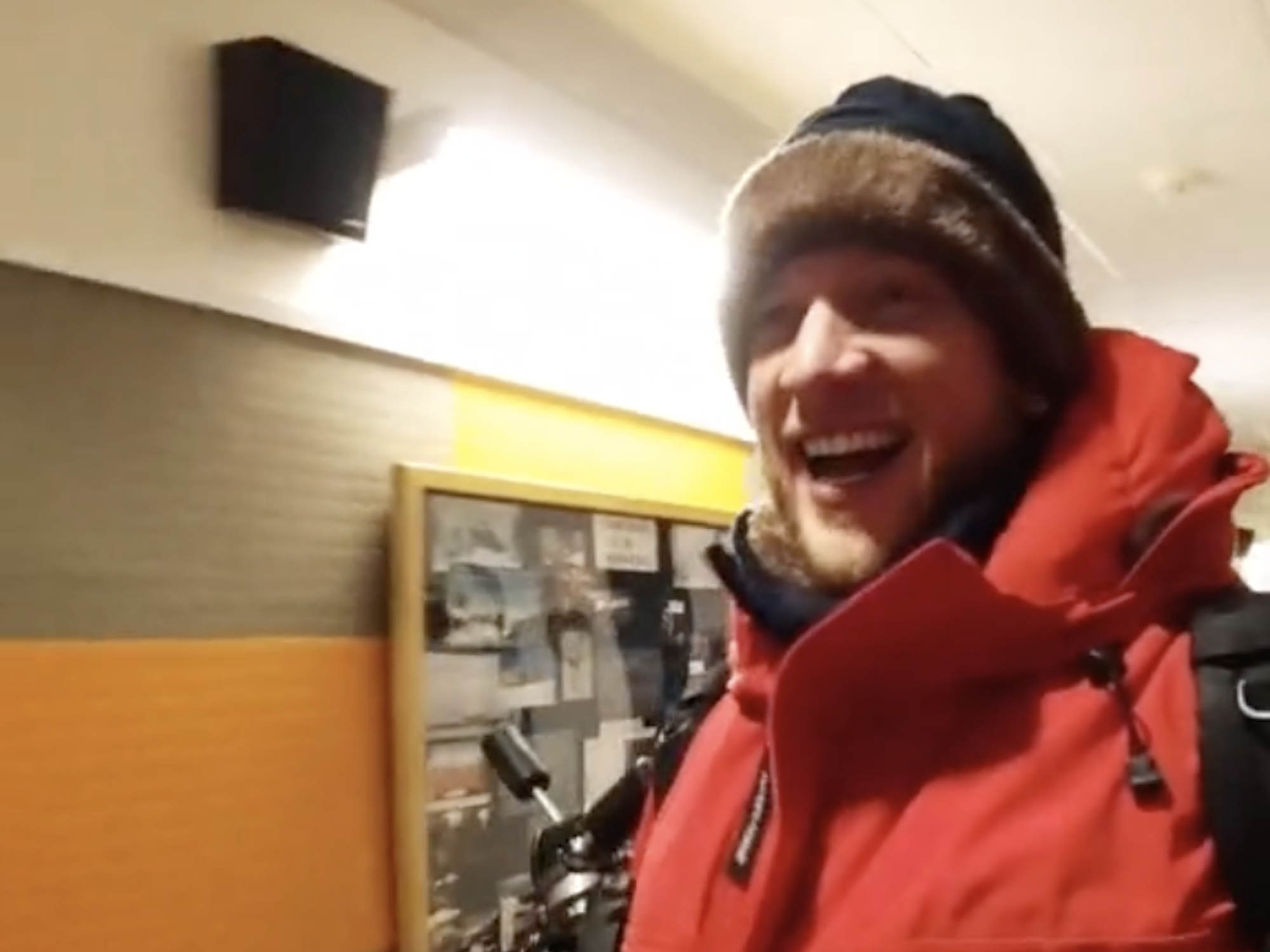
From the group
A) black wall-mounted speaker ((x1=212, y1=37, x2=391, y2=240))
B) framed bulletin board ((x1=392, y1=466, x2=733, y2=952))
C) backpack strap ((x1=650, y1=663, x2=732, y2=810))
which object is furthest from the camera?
framed bulletin board ((x1=392, y1=466, x2=733, y2=952))

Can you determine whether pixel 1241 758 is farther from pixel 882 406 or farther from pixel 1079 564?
pixel 882 406

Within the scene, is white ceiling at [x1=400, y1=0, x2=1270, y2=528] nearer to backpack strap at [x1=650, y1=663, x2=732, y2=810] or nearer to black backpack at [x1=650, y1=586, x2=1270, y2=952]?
backpack strap at [x1=650, y1=663, x2=732, y2=810]

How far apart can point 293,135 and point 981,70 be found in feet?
3.02

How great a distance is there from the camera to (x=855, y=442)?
914 mm

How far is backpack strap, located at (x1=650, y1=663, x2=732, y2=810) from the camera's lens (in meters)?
1.06

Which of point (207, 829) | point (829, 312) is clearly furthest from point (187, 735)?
point (829, 312)

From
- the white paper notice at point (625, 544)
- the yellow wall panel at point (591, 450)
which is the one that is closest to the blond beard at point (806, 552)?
the yellow wall panel at point (591, 450)

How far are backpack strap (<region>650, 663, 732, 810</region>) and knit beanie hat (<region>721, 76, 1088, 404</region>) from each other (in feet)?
0.88

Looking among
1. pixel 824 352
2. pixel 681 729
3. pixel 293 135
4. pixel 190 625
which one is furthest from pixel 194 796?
pixel 824 352

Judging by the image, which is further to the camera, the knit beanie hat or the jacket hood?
the knit beanie hat

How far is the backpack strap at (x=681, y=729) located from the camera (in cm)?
106

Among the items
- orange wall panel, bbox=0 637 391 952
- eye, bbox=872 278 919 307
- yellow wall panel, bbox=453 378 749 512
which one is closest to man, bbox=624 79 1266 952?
eye, bbox=872 278 919 307

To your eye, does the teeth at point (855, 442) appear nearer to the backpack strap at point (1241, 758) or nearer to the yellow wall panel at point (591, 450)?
the backpack strap at point (1241, 758)

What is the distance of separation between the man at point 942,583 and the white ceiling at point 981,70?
0.76 metres
